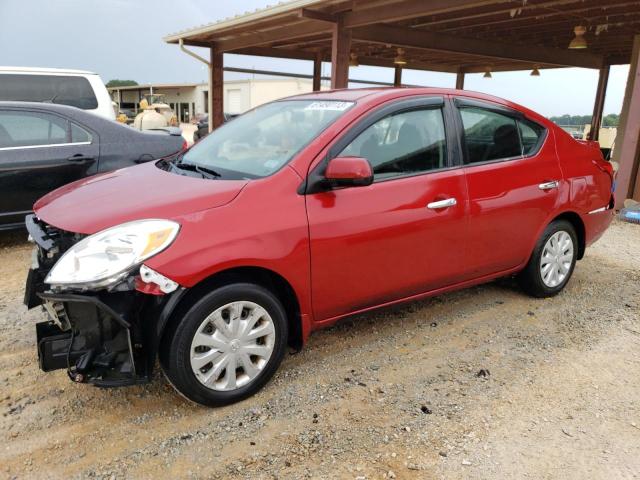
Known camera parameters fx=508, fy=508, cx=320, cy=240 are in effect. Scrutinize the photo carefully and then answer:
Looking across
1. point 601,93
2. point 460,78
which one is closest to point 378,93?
point 601,93

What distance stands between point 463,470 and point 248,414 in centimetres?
106

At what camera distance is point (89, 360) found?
91.8 inches

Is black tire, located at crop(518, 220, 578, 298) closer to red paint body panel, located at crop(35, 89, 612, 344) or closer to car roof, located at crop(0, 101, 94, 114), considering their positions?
red paint body panel, located at crop(35, 89, 612, 344)

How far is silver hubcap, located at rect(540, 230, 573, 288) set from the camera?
13.3 ft

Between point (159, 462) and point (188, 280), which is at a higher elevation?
point (188, 280)

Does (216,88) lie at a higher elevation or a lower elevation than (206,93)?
lower

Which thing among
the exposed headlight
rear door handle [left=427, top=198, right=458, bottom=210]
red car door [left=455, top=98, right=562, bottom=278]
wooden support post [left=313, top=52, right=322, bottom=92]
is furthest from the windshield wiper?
wooden support post [left=313, top=52, right=322, bottom=92]

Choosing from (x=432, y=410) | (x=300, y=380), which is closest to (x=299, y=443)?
(x=300, y=380)

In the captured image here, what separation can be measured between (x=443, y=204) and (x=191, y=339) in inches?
69.5

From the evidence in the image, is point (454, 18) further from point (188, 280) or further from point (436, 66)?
point (188, 280)

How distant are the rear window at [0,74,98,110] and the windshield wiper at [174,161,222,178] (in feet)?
18.5

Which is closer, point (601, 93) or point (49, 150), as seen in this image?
point (49, 150)

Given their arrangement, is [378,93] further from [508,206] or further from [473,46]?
[473,46]

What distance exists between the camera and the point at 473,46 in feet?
37.3
